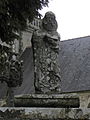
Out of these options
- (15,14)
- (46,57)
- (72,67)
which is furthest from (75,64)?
(46,57)

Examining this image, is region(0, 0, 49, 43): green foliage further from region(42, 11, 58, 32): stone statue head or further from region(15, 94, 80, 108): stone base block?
region(15, 94, 80, 108): stone base block

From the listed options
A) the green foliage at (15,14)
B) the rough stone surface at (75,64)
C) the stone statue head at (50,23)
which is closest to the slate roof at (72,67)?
the rough stone surface at (75,64)

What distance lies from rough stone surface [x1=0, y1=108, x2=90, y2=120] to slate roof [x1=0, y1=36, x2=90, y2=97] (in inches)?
776

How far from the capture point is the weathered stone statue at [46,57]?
20.0 ft

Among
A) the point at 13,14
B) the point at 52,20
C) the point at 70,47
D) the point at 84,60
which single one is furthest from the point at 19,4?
the point at 70,47

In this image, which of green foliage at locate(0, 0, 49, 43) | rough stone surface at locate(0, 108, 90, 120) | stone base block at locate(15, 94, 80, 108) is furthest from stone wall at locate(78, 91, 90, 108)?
rough stone surface at locate(0, 108, 90, 120)

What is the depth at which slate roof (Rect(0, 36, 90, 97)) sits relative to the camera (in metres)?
24.5

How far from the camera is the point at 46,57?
624 centimetres

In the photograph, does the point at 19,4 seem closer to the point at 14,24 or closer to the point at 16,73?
the point at 14,24

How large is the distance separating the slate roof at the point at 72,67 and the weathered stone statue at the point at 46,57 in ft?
57.0

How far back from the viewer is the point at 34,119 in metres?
3.86

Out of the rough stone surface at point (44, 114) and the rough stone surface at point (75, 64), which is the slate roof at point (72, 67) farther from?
the rough stone surface at point (44, 114)

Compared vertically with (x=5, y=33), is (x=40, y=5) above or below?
above

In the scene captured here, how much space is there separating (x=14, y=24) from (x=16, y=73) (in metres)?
3.65
